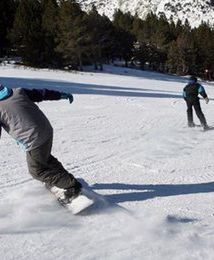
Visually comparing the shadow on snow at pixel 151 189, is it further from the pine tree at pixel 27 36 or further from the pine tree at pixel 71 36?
the pine tree at pixel 71 36

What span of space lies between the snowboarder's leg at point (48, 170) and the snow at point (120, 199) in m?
0.33

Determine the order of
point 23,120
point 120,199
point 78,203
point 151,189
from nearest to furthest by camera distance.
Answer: point 23,120, point 78,203, point 120,199, point 151,189

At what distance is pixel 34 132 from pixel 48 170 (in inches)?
19.0

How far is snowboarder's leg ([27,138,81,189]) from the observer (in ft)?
19.3

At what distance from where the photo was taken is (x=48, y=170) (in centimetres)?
594

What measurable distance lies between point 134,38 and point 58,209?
84.5 metres

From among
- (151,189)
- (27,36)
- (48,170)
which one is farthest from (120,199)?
(27,36)

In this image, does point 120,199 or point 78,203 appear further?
point 120,199

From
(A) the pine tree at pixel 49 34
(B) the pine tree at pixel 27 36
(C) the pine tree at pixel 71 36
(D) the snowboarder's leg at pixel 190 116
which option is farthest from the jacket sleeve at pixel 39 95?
(C) the pine tree at pixel 71 36

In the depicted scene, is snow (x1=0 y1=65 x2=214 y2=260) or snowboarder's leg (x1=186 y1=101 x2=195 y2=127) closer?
snow (x1=0 y1=65 x2=214 y2=260)

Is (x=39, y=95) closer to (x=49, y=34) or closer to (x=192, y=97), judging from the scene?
(x=192, y=97)

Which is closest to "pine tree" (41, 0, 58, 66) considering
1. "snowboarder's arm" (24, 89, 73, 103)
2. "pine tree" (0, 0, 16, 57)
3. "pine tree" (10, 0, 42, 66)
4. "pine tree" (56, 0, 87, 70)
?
"pine tree" (56, 0, 87, 70)

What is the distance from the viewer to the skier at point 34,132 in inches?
224

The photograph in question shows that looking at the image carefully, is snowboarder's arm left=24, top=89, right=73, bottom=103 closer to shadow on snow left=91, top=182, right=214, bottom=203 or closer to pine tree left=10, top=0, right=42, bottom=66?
shadow on snow left=91, top=182, right=214, bottom=203
